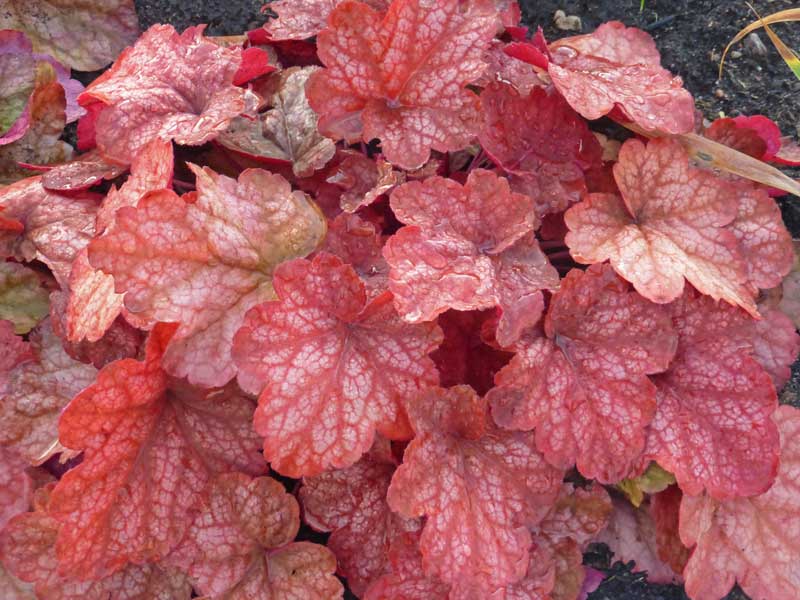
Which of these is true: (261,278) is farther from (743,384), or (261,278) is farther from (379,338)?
(743,384)

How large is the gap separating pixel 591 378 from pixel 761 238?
44cm

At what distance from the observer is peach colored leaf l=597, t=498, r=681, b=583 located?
1526 millimetres

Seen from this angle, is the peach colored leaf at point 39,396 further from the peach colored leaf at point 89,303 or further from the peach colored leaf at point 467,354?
the peach colored leaf at point 467,354

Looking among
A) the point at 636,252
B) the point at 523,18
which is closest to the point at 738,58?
the point at 523,18

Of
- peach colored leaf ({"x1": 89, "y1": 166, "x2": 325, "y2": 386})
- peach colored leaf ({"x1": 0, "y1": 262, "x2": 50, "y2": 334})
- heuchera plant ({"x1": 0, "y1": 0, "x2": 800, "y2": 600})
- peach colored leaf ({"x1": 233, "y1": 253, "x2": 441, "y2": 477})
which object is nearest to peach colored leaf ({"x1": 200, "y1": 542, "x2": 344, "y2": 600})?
heuchera plant ({"x1": 0, "y1": 0, "x2": 800, "y2": 600})

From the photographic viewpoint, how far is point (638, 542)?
5.04 ft

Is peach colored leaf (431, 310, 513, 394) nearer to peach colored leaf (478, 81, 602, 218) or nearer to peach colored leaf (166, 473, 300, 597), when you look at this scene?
peach colored leaf (478, 81, 602, 218)

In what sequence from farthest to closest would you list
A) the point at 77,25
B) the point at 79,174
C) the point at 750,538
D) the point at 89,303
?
the point at 77,25 → the point at 79,174 → the point at 750,538 → the point at 89,303

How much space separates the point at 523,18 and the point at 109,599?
1560 mm

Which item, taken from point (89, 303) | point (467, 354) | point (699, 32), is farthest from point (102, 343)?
point (699, 32)

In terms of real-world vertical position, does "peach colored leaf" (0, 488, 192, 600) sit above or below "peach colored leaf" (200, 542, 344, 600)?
above

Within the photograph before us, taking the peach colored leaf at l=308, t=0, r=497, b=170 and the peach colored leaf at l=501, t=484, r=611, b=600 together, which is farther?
the peach colored leaf at l=501, t=484, r=611, b=600

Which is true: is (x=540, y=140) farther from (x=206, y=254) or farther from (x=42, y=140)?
(x=42, y=140)

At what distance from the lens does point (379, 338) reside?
1.19 metres
